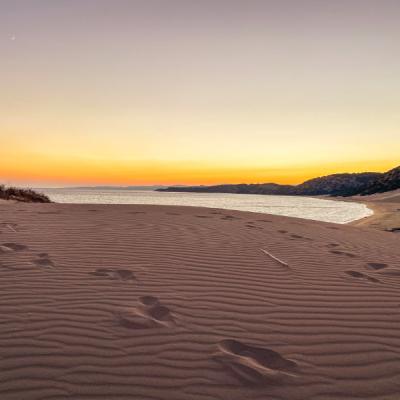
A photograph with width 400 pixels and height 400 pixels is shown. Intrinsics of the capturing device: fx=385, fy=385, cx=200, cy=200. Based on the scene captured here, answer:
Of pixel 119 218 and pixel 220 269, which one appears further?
pixel 119 218

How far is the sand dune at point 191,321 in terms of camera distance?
8.24 ft

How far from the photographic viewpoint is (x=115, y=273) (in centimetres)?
475

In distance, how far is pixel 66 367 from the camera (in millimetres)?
2619

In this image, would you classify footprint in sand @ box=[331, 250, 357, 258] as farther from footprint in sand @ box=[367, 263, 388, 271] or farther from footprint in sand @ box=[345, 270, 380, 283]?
footprint in sand @ box=[345, 270, 380, 283]

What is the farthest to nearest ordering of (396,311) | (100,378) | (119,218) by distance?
(119,218) → (396,311) → (100,378)

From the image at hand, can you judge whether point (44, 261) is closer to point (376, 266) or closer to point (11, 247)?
point (11, 247)

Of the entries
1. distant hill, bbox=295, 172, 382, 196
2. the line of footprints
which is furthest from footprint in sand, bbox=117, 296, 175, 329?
distant hill, bbox=295, 172, 382, 196

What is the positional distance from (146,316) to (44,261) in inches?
Result: 91.1

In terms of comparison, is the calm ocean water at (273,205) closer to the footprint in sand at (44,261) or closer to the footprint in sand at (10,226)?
the footprint in sand at (10,226)

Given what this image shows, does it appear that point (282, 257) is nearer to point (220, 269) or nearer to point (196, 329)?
point (220, 269)

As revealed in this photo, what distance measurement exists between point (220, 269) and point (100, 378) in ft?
9.10

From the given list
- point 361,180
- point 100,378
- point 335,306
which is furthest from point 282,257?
point 361,180

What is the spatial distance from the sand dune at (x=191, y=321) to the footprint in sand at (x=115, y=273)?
14mm

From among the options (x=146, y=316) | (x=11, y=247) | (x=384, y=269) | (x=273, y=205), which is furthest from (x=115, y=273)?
(x=273, y=205)
